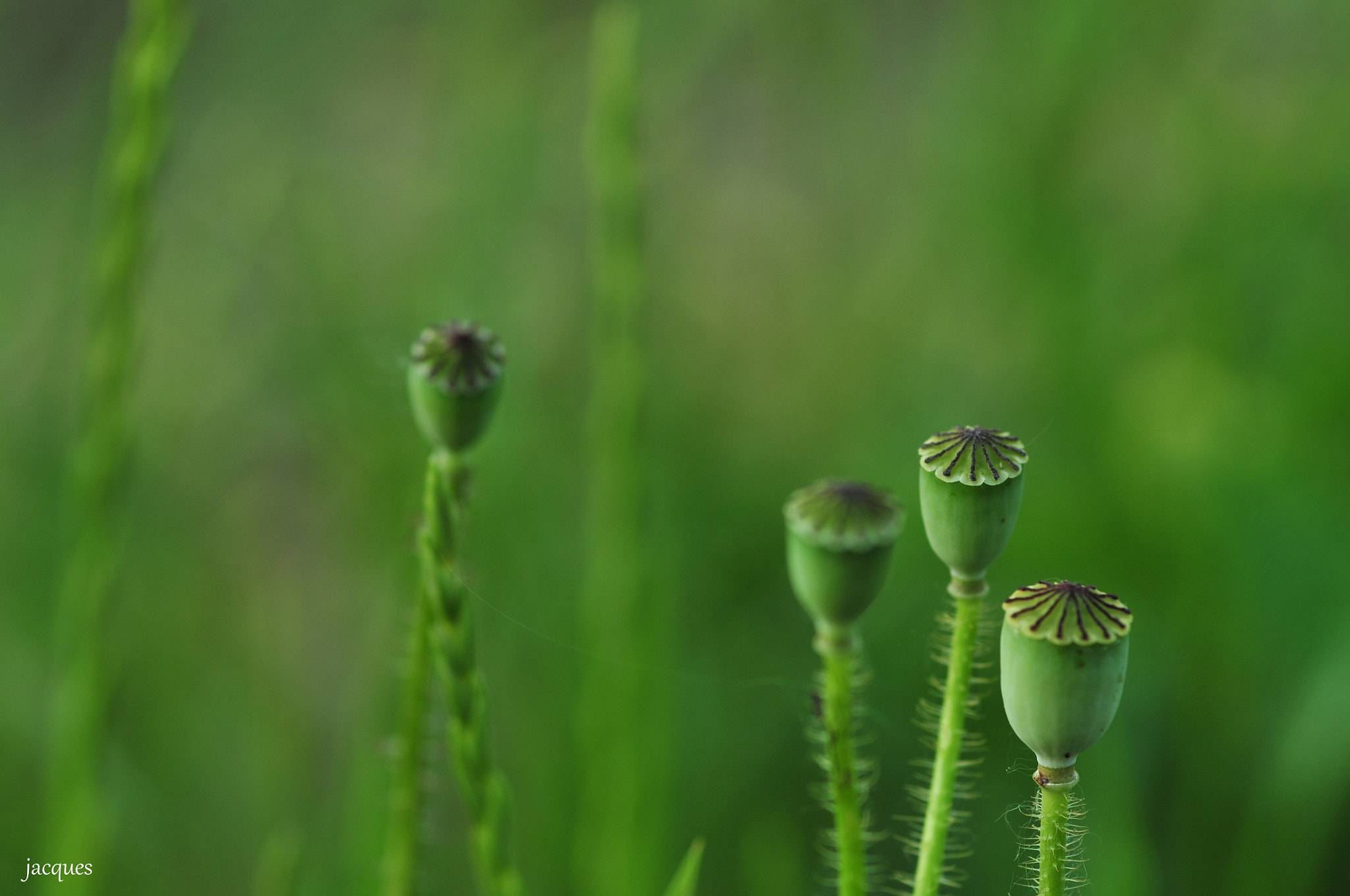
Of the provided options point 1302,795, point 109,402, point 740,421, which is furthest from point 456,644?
point 740,421

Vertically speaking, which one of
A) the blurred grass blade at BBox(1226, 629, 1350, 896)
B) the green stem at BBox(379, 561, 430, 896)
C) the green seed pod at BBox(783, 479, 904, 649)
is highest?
the green seed pod at BBox(783, 479, 904, 649)

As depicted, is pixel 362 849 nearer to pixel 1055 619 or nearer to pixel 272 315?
pixel 1055 619

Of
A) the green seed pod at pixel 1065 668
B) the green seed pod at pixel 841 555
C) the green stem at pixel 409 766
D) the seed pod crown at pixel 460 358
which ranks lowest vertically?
the green stem at pixel 409 766

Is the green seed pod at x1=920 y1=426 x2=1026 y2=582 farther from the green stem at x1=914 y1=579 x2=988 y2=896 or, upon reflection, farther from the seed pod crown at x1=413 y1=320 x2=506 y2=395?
the seed pod crown at x1=413 y1=320 x2=506 y2=395

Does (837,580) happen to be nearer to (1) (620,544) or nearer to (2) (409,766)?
(2) (409,766)

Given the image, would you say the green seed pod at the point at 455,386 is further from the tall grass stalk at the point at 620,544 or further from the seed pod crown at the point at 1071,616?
the tall grass stalk at the point at 620,544

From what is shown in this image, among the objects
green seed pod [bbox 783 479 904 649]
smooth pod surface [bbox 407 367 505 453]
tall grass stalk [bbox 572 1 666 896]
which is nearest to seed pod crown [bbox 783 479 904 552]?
green seed pod [bbox 783 479 904 649]

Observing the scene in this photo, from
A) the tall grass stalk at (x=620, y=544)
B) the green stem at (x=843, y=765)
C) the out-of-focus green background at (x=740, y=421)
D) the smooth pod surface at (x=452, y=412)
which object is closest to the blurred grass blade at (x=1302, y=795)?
the out-of-focus green background at (x=740, y=421)
